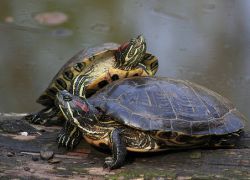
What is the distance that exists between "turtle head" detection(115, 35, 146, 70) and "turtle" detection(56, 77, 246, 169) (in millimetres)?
401

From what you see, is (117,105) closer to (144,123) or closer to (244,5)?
(144,123)

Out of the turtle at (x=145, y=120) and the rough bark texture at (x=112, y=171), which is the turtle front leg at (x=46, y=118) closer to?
the rough bark texture at (x=112, y=171)

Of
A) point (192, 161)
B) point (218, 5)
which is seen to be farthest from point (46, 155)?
point (218, 5)

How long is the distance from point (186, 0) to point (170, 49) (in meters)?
2.05

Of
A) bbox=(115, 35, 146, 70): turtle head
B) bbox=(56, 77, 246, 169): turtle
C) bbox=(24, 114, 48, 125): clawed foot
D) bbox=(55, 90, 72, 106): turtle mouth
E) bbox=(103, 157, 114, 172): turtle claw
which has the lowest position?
bbox=(24, 114, 48, 125): clawed foot

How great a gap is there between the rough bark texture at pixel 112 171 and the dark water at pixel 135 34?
2.28 meters

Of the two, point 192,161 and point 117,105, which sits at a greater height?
point 117,105

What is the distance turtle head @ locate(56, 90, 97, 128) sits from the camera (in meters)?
3.19

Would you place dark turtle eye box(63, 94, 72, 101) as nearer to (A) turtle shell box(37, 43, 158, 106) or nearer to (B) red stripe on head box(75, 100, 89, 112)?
(B) red stripe on head box(75, 100, 89, 112)

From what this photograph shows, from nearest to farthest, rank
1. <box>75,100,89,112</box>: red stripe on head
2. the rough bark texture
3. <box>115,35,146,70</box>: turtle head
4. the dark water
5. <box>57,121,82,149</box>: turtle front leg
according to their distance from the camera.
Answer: the rough bark texture
<box>75,100,89,112</box>: red stripe on head
<box>57,121,82,149</box>: turtle front leg
<box>115,35,146,70</box>: turtle head
the dark water

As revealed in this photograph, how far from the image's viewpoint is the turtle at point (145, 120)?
3.13m

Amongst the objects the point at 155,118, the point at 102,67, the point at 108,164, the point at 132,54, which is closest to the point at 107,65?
the point at 102,67

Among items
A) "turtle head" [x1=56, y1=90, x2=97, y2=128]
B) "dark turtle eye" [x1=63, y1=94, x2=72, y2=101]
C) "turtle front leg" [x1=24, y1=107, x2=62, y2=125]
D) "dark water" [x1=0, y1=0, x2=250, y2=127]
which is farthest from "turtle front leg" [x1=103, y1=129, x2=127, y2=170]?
"dark water" [x1=0, y1=0, x2=250, y2=127]

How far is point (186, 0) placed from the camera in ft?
28.7
